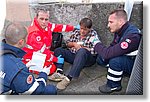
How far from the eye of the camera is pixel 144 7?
5.52 ft

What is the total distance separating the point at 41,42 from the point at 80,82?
27 cm

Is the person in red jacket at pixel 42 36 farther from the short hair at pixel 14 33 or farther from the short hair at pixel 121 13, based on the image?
the short hair at pixel 121 13

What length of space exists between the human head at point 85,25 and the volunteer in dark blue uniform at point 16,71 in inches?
10.7

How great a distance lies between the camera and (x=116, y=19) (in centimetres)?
169

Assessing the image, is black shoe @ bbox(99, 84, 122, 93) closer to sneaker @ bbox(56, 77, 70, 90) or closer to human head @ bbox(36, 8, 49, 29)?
sneaker @ bbox(56, 77, 70, 90)

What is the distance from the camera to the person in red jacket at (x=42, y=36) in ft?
5.51

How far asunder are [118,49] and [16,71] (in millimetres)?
494

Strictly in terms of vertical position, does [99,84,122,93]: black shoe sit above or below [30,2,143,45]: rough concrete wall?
below

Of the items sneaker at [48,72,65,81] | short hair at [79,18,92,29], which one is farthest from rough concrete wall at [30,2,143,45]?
sneaker at [48,72,65,81]

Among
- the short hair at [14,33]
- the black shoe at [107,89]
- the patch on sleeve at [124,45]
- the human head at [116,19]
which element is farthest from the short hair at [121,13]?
the short hair at [14,33]

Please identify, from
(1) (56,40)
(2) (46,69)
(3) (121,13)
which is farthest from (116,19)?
(2) (46,69)

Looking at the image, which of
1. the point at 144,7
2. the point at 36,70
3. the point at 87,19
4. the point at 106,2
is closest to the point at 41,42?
the point at 36,70

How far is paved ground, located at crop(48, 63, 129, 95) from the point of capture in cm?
171

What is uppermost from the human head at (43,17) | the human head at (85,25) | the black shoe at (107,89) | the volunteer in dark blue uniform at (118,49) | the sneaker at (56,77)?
the human head at (43,17)
